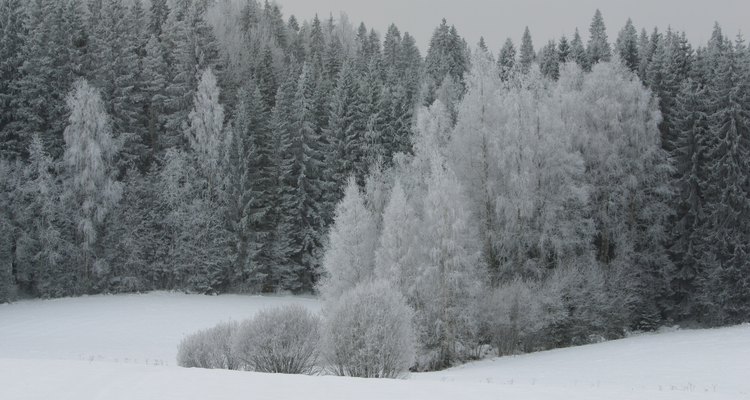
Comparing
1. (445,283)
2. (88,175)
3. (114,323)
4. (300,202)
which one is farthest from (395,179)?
(88,175)

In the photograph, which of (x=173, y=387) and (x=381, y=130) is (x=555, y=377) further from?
(x=381, y=130)

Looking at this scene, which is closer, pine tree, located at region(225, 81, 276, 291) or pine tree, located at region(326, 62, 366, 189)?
pine tree, located at region(225, 81, 276, 291)

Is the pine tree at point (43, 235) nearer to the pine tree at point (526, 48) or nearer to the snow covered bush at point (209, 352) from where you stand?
the snow covered bush at point (209, 352)

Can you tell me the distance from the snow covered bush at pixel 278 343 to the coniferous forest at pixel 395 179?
28.8 ft

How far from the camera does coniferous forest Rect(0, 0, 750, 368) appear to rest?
3016 cm

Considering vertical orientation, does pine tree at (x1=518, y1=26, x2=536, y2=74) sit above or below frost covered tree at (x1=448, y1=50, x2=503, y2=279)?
above

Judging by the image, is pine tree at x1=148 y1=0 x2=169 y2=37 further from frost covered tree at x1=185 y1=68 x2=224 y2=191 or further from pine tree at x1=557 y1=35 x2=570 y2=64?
pine tree at x1=557 y1=35 x2=570 y2=64

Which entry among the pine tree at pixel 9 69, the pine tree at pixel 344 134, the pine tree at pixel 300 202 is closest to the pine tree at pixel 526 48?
the pine tree at pixel 344 134

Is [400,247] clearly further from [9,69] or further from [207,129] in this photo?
[9,69]

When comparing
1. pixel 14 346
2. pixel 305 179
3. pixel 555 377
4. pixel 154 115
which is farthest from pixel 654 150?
pixel 154 115

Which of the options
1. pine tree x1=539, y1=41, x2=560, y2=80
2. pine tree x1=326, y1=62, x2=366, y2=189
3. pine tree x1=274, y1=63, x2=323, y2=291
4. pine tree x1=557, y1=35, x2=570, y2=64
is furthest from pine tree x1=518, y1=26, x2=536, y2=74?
pine tree x1=274, y1=63, x2=323, y2=291

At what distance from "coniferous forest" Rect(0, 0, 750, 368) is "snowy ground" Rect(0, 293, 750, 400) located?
8.61 feet

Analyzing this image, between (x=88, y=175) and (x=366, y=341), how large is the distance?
32.4 metres

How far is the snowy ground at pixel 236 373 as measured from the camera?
11.1 meters
